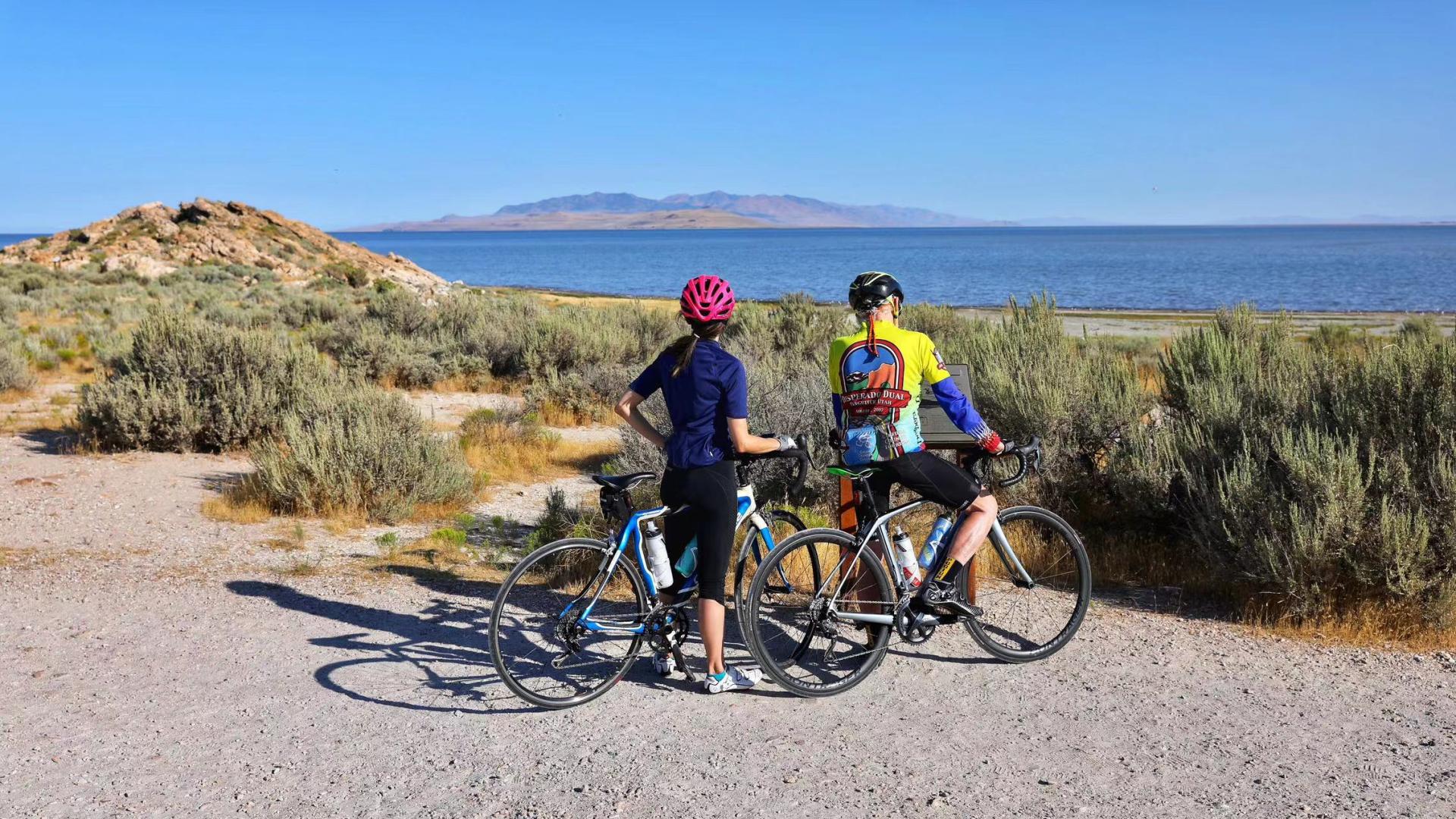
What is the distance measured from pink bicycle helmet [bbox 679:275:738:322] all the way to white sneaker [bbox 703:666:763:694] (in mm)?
1610

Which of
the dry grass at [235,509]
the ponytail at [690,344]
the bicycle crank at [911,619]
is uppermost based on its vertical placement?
the ponytail at [690,344]

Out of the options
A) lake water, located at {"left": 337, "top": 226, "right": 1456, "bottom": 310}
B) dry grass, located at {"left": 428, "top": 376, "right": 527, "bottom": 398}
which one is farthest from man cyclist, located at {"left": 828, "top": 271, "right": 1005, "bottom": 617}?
lake water, located at {"left": 337, "top": 226, "right": 1456, "bottom": 310}

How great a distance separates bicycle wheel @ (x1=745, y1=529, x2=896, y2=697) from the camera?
15.1 ft

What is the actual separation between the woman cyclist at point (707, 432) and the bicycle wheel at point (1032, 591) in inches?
54.4

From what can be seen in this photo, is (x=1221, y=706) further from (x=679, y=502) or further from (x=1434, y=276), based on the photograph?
(x=1434, y=276)

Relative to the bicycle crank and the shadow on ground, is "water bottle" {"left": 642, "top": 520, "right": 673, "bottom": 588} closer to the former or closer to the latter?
the shadow on ground

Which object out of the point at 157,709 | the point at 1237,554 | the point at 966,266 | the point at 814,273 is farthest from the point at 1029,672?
the point at 966,266

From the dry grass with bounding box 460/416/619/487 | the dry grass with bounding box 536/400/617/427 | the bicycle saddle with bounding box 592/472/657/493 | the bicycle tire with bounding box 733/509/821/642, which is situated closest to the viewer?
the bicycle saddle with bounding box 592/472/657/493

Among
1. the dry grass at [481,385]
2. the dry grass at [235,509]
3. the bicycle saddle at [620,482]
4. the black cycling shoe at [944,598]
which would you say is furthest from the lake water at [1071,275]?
the bicycle saddle at [620,482]

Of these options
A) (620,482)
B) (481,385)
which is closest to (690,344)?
(620,482)

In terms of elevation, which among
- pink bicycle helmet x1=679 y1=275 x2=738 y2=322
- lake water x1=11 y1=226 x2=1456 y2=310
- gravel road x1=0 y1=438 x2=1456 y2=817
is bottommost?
gravel road x1=0 y1=438 x2=1456 y2=817

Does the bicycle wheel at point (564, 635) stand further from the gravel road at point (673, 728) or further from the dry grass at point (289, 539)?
the dry grass at point (289, 539)

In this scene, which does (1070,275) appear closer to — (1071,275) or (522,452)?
(1071,275)

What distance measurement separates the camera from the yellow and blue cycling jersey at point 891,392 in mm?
4719
